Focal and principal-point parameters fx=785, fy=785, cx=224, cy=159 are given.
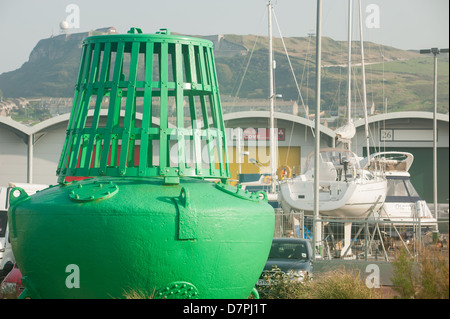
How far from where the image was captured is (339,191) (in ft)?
107

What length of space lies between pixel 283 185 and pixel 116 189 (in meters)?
24.0

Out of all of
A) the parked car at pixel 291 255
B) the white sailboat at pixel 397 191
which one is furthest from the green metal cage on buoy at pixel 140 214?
the white sailboat at pixel 397 191

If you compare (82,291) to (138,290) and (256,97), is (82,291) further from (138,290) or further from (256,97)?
(256,97)

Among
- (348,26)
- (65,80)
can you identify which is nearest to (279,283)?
(348,26)

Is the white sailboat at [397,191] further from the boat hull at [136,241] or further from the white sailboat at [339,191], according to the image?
the boat hull at [136,241]

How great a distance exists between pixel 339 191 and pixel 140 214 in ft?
77.6

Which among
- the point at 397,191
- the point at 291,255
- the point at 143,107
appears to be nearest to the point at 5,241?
the point at 291,255

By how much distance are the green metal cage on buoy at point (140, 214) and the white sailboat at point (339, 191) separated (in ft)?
70.2

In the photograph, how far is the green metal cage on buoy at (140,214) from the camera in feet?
32.1

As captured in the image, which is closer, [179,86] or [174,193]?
[174,193]

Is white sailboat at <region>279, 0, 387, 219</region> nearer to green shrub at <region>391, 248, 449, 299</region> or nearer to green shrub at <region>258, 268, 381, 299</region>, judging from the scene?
green shrub at <region>258, 268, 381, 299</region>

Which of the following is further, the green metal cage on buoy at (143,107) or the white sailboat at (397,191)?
the white sailboat at (397,191)

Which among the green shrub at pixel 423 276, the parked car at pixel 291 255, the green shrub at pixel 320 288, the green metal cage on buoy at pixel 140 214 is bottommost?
the parked car at pixel 291 255

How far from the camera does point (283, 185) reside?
111ft
